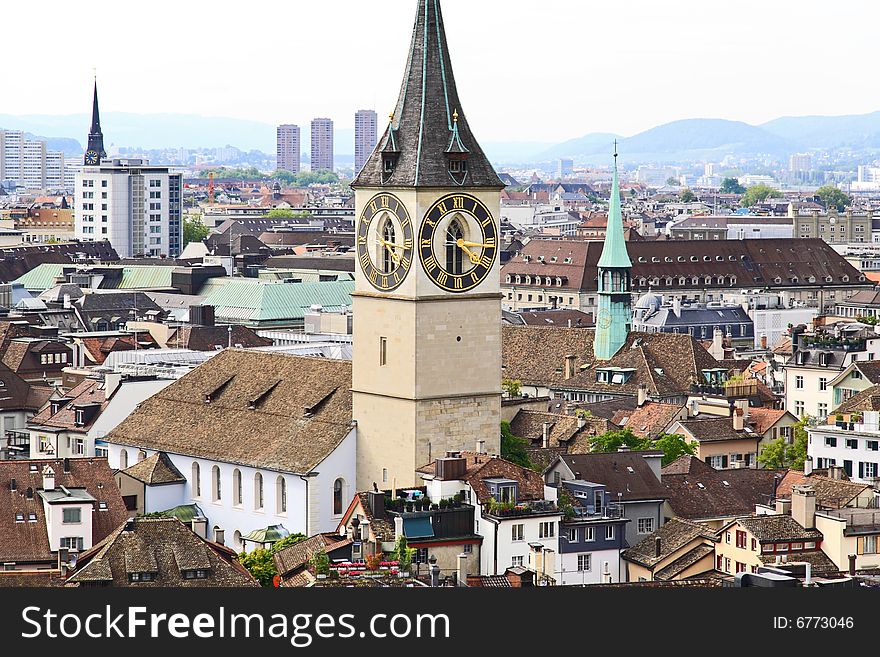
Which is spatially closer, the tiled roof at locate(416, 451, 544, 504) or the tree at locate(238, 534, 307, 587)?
the tree at locate(238, 534, 307, 587)

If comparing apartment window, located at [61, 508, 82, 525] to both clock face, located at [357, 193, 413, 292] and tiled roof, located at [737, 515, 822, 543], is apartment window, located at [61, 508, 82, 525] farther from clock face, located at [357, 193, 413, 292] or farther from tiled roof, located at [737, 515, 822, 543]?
tiled roof, located at [737, 515, 822, 543]

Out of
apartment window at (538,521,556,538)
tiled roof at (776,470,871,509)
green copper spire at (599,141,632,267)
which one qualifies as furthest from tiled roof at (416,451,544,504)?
green copper spire at (599,141,632,267)

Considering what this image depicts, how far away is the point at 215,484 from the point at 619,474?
12.9 m

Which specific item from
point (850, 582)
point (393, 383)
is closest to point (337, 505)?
point (393, 383)

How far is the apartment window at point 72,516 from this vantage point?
70.1 m

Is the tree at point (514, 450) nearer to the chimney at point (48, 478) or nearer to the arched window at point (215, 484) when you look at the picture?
the arched window at point (215, 484)

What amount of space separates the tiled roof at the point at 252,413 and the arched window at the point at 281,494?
18.2 inches

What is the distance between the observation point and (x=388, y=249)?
7325cm

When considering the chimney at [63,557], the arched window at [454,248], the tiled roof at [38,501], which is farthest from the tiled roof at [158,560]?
the arched window at [454,248]

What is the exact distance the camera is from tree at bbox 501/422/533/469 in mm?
77312

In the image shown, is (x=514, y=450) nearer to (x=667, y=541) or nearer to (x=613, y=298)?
(x=667, y=541)

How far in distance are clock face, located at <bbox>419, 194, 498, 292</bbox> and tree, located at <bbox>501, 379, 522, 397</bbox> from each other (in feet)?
89.4

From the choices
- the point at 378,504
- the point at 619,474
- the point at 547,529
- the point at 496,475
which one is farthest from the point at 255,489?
the point at 547,529

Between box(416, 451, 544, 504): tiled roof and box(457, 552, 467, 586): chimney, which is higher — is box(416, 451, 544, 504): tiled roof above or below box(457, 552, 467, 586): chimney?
above
